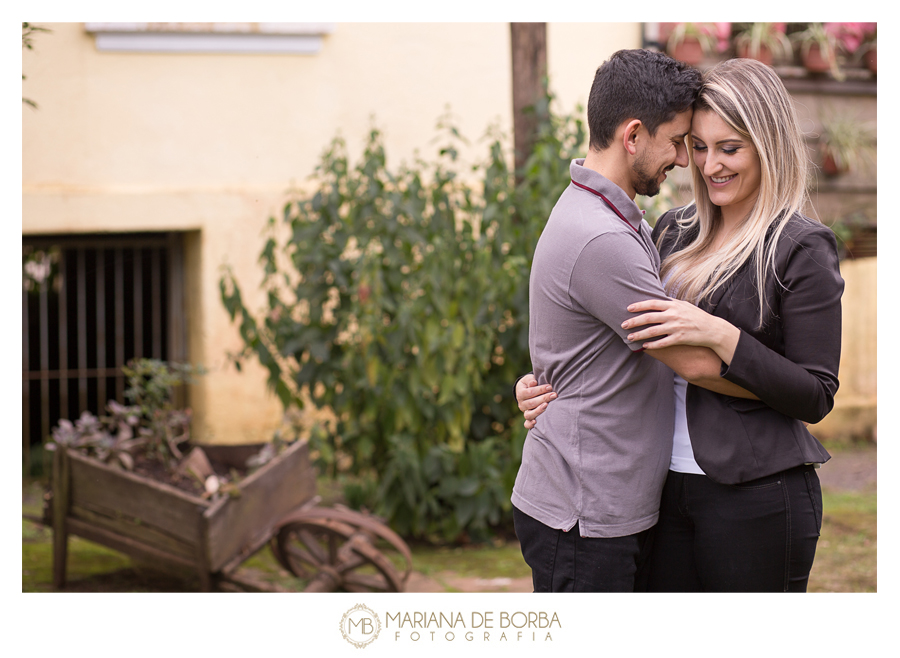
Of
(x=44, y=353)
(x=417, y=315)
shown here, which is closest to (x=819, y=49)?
(x=417, y=315)

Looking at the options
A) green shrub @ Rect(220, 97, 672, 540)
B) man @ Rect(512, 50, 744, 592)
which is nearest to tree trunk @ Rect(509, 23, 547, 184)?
green shrub @ Rect(220, 97, 672, 540)

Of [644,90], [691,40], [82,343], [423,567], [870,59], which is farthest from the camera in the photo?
[870,59]

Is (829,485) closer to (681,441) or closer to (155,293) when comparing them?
(681,441)

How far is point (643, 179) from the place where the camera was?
75.2 inches

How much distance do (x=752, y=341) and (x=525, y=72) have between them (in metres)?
3.13

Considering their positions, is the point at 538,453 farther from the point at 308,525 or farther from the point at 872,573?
the point at 872,573

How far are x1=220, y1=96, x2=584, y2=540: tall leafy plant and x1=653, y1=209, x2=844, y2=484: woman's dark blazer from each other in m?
2.09

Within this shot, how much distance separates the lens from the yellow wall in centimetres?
539

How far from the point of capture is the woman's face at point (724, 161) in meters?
1.88

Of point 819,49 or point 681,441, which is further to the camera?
point 819,49

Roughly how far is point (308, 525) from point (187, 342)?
2.79 m
